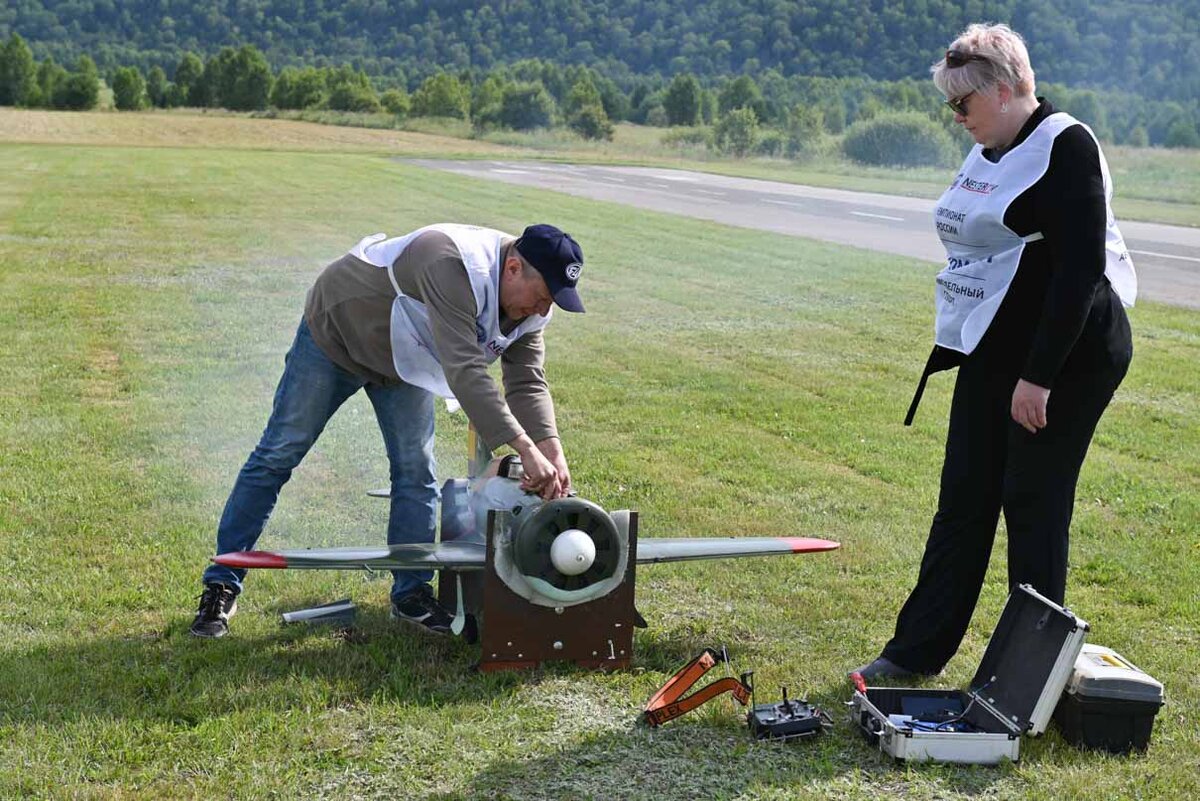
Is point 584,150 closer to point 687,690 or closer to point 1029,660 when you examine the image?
point 687,690

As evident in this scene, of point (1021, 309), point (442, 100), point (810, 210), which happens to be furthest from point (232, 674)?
point (442, 100)

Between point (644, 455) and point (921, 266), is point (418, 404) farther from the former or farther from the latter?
point (921, 266)

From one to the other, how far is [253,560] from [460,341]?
1008 mm

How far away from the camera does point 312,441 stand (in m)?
4.63

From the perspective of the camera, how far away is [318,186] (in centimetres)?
2988

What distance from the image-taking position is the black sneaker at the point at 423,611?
4.73m

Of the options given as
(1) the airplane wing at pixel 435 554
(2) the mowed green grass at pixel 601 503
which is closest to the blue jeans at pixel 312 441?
(1) the airplane wing at pixel 435 554

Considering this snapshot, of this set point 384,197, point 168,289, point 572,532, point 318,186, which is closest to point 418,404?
point 572,532

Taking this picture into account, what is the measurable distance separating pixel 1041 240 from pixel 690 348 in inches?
303

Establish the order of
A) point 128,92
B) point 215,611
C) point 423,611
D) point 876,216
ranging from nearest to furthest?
1. point 215,611
2. point 423,611
3. point 876,216
4. point 128,92

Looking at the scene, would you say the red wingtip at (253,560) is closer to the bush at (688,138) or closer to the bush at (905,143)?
the bush at (905,143)

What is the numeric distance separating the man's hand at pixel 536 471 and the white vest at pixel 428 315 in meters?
0.34

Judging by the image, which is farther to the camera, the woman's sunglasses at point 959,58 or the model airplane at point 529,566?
the model airplane at point 529,566

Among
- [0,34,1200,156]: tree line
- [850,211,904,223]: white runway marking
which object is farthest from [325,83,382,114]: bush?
[850,211,904,223]: white runway marking
